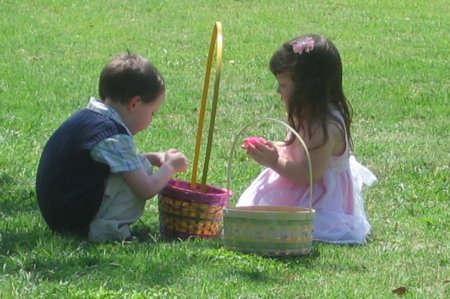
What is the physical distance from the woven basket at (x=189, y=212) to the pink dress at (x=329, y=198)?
0.44 meters

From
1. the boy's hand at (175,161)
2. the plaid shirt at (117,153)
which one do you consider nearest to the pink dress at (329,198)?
the boy's hand at (175,161)

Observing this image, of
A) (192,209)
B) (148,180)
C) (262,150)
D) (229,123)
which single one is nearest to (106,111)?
(148,180)

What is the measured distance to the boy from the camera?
210 inches

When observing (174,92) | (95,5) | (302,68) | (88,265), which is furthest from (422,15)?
(88,265)

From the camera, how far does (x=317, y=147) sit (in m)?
5.66

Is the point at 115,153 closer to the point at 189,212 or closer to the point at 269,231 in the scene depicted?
the point at 189,212

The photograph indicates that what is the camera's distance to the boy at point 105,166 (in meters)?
5.34

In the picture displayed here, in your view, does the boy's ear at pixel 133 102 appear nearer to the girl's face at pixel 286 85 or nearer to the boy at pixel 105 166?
the boy at pixel 105 166

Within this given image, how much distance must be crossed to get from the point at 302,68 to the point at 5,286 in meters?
2.03

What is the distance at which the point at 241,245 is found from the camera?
16.9 feet

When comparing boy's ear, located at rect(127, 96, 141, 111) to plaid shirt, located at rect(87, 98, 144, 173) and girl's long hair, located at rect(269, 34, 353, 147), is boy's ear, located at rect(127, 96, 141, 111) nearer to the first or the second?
plaid shirt, located at rect(87, 98, 144, 173)

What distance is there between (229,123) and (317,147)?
3.09m

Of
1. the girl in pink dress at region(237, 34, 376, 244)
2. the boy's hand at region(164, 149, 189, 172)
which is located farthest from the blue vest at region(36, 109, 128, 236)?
the girl in pink dress at region(237, 34, 376, 244)

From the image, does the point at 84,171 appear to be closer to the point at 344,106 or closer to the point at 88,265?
the point at 88,265
